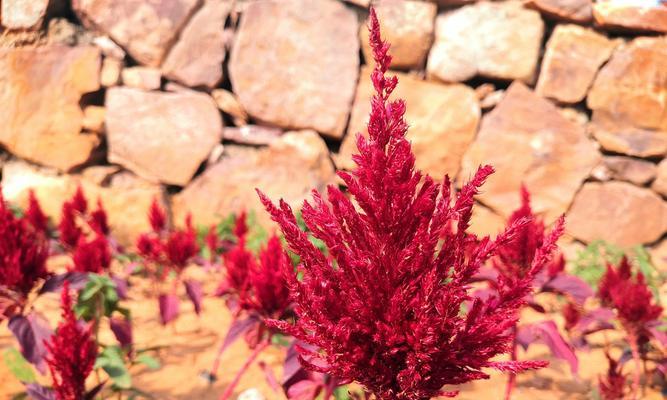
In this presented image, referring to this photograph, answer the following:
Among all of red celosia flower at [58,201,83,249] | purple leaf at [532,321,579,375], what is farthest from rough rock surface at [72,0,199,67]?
purple leaf at [532,321,579,375]

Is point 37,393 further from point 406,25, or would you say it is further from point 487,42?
point 487,42

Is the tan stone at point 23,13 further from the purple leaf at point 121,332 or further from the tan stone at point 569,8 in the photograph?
the tan stone at point 569,8

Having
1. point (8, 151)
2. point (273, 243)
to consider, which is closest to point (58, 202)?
point (8, 151)

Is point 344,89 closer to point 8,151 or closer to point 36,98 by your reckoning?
point 36,98

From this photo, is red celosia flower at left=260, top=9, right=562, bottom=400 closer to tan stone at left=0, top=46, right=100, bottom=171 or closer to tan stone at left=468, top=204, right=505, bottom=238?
tan stone at left=468, top=204, right=505, bottom=238

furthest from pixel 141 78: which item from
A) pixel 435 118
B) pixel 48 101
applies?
pixel 435 118

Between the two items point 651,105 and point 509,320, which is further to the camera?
point 651,105
